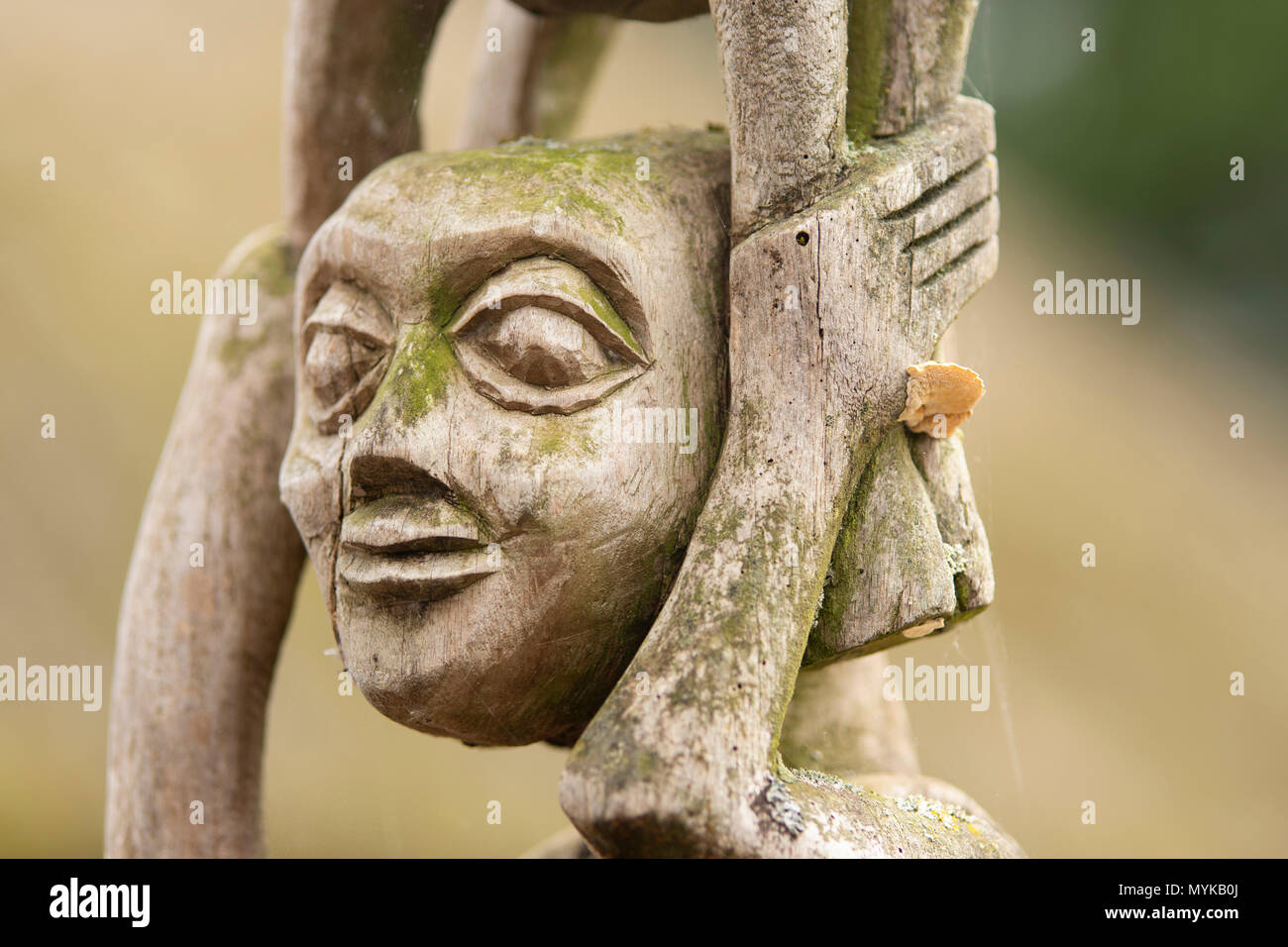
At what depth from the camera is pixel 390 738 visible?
2879 mm

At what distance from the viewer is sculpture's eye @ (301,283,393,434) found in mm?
1338

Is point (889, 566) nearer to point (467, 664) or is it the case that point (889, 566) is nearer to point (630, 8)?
point (467, 664)

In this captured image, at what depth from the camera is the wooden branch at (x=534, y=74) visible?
2.00 metres

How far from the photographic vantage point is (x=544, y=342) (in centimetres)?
123

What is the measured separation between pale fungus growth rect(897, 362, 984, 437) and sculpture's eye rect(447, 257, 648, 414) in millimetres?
304

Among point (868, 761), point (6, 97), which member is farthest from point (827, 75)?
point (6, 97)

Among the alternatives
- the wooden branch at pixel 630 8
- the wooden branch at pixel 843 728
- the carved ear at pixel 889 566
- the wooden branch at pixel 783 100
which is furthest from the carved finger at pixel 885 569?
the wooden branch at pixel 630 8

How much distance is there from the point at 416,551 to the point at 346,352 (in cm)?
28

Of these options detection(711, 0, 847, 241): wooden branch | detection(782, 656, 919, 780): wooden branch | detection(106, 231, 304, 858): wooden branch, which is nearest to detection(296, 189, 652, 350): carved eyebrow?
detection(711, 0, 847, 241): wooden branch

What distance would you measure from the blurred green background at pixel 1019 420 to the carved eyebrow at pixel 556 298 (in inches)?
62.4

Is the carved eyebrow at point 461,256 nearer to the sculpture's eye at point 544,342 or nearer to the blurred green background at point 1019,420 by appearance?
the sculpture's eye at point 544,342

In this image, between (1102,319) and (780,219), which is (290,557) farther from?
(1102,319)

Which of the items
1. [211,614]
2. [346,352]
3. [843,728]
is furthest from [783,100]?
[211,614]

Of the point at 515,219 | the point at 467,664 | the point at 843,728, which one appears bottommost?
the point at 843,728
